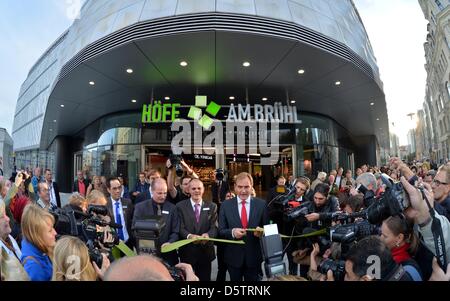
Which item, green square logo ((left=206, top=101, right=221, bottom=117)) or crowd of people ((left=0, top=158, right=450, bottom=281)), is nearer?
crowd of people ((left=0, top=158, right=450, bottom=281))

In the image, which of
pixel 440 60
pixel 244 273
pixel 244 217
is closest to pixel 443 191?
pixel 244 217

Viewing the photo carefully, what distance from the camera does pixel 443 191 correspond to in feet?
10.2

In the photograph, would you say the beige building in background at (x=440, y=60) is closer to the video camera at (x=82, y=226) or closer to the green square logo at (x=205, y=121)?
the green square logo at (x=205, y=121)

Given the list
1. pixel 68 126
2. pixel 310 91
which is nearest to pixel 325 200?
pixel 310 91

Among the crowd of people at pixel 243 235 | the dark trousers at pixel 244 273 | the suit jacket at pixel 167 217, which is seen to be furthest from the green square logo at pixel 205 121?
the dark trousers at pixel 244 273

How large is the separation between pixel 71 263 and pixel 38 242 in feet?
1.88

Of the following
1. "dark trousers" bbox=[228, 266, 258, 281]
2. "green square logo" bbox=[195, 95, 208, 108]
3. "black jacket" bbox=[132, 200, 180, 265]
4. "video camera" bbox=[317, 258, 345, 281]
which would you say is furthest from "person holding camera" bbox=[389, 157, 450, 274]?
"green square logo" bbox=[195, 95, 208, 108]

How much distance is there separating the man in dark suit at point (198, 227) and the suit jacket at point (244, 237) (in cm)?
16

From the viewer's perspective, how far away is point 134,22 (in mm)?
7770

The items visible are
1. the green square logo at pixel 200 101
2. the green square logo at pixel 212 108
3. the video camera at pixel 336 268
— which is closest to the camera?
the video camera at pixel 336 268

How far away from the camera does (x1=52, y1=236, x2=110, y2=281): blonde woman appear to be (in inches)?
65.6

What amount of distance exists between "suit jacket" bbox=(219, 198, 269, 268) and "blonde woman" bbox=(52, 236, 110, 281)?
1741mm

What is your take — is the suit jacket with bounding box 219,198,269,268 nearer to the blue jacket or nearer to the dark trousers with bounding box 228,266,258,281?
the dark trousers with bounding box 228,266,258,281

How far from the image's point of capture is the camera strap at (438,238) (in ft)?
5.98
